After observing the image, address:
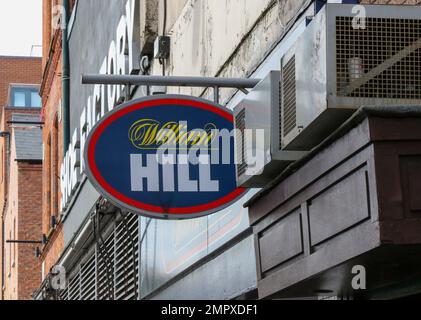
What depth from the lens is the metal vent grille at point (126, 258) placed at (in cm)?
1526

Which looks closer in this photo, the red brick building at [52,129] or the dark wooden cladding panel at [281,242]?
the dark wooden cladding panel at [281,242]

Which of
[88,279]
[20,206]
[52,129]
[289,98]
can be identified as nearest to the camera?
[289,98]

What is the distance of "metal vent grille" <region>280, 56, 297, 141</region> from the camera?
672 centimetres

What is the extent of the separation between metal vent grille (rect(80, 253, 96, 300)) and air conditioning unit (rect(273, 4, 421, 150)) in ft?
42.2

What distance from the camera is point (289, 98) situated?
683 cm

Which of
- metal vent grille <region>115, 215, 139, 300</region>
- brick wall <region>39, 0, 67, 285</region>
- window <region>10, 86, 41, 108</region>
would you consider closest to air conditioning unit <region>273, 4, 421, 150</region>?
metal vent grille <region>115, 215, 139, 300</region>

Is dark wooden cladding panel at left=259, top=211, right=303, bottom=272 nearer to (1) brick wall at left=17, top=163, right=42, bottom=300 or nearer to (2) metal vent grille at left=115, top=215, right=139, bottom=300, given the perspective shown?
(2) metal vent grille at left=115, top=215, right=139, bottom=300

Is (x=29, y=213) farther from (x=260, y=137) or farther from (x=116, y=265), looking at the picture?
(x=260, y=137)

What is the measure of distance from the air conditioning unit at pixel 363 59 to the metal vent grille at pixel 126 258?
9093mm

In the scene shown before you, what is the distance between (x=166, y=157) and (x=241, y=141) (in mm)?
2195

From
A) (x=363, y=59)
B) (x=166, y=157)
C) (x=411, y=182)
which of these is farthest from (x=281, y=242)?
(x=166, y=157)

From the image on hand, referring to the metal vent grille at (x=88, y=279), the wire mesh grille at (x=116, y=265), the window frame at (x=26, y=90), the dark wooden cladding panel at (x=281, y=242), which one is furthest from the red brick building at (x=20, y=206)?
the dark wooden cladding panel at (x=281, y=242)

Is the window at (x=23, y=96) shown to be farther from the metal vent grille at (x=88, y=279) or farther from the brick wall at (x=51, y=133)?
the metal vent grille at (x=88, y=279)

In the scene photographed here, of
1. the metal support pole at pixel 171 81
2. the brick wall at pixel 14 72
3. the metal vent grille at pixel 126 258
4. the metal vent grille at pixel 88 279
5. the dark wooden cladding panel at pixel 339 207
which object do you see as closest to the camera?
the dark wooden cladding panel at pixel 339 207
